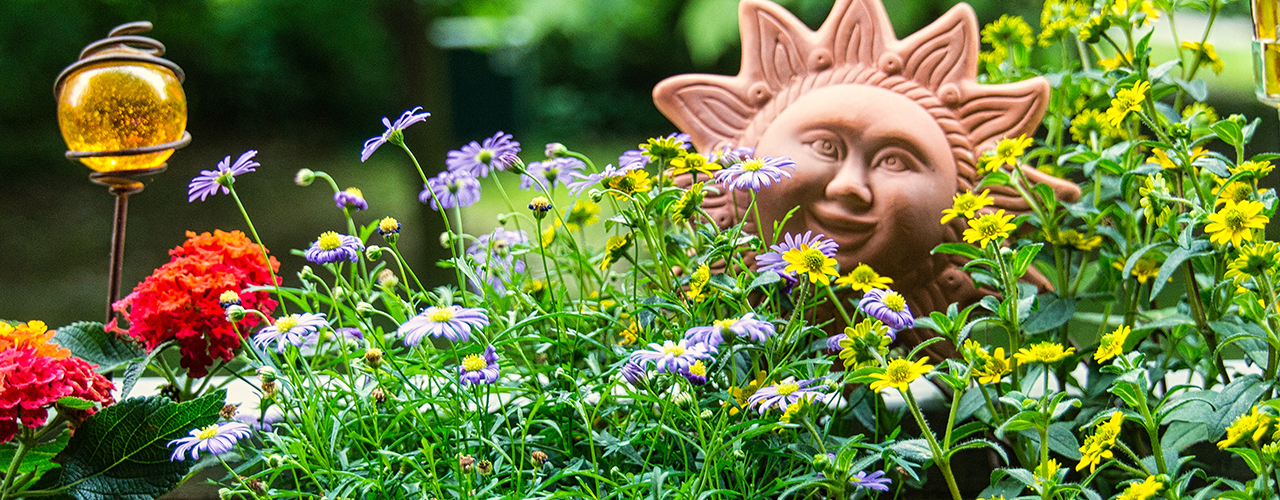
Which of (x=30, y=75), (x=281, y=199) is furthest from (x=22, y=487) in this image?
(x=30, y=75)

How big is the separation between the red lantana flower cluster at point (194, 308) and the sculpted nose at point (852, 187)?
561 mm

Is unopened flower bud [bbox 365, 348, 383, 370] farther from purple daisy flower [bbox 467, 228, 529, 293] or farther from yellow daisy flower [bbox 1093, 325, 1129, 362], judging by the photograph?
yellow daisy flower [bbox 1093, 325, 1129, 362]

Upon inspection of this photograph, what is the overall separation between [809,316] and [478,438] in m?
0.37

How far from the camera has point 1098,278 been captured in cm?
107

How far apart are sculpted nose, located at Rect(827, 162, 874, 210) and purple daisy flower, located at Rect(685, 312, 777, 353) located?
240 mm

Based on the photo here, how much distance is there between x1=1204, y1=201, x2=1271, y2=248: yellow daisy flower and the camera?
2.39 ft

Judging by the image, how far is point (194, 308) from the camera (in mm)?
916

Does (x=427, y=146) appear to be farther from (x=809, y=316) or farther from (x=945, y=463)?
(x=945, y=463)

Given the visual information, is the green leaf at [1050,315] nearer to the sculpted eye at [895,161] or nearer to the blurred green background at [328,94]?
the sculpted eye at [895,161]

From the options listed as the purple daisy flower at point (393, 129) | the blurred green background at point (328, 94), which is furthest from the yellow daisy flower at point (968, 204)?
the blurred green background at point (328, 94)

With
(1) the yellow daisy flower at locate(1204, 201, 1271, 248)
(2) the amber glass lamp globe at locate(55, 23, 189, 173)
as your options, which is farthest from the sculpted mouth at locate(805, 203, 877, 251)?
(2) the amber glass lamp globe at locate(55, 23, 189, 173)

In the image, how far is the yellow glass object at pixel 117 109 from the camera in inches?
39.6

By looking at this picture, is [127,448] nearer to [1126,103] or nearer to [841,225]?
[841,225]

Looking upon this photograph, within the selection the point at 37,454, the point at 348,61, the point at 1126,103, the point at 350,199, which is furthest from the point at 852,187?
the point at 348,61
